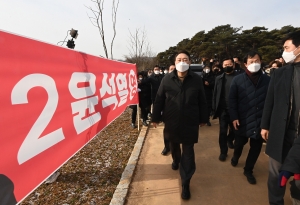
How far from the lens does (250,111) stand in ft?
8.30

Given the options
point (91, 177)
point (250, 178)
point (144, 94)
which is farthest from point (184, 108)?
point (144, 94)

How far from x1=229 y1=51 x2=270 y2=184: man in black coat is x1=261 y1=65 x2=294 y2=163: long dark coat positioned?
0.59 meters

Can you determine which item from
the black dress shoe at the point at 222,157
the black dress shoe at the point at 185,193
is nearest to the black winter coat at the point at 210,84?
the black dress shoe at the point at 222,157

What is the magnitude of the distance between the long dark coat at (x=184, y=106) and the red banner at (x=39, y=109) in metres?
1.01

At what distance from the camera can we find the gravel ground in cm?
228

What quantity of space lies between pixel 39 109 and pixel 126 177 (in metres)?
1.79

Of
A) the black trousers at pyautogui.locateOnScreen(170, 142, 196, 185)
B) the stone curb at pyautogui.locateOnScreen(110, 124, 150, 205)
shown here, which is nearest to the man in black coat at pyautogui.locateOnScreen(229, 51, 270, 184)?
the black trousers at pyautogui.locateOnScreen(170, 142, 196, 185)

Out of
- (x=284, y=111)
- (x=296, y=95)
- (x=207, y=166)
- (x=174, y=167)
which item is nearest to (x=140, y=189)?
(x=174, y=167)

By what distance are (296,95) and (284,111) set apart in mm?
182

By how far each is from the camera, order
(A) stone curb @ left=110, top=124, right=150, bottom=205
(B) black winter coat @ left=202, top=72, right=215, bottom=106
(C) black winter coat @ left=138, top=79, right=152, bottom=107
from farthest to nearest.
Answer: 1. (C) black winter coat @ left=138, top=79, right=152, bottom=107
2. (B) black winter coat @ left=202, top=72, right=215, bottom=106
3. (A) stone curb @ left=110, top=124, right=150, bottom=205

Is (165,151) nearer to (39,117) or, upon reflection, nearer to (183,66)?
(183,66)

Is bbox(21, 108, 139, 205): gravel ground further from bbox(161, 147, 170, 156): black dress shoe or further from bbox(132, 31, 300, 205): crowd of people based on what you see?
bbox(132, 31, 300, 205): crowd of people

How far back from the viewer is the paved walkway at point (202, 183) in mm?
2197

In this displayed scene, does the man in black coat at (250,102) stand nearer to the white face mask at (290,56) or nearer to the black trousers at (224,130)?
the black trousers at (224,130)
